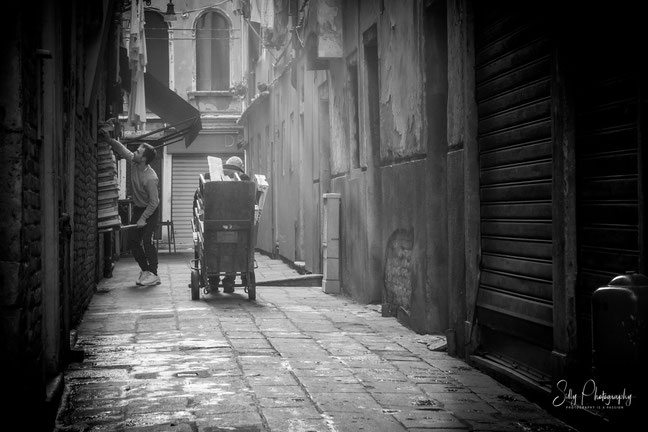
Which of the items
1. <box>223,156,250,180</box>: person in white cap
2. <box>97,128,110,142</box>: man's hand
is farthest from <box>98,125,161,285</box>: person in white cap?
<box>223,156,250,180</box>: person in white cap

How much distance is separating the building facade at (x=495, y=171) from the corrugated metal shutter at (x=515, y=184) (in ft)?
0.06

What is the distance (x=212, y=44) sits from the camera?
31.9m

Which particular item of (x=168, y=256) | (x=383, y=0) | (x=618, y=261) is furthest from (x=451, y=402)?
(x=168, y=256)

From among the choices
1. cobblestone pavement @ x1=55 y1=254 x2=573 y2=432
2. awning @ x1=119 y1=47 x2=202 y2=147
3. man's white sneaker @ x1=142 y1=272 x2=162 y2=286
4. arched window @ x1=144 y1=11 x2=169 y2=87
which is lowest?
cobblestone pavement @ x1=55 y1=254 x2=573 y2=432

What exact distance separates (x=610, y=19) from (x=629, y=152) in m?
0.78

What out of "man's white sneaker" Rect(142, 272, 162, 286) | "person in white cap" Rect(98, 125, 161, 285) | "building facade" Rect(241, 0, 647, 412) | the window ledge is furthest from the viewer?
the window ledge

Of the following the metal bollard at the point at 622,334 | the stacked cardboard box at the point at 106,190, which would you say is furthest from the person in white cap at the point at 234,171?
the metal bollard at the point at 622,334

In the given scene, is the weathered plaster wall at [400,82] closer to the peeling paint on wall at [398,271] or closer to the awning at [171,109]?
the peeling paint on wall at [398,271]

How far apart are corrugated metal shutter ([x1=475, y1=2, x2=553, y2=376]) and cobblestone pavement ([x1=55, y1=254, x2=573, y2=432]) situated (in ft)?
1.43

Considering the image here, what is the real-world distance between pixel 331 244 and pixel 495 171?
21.6ft

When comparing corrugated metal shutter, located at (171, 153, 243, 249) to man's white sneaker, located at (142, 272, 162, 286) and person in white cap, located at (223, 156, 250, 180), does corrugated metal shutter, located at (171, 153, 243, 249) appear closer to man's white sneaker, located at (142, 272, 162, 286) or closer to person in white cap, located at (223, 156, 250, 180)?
man's white sneaker, located at (142, 272, 162, 286)

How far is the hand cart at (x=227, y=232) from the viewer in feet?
39.3

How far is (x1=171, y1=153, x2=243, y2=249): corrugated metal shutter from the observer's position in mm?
31578

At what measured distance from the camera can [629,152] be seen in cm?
493
